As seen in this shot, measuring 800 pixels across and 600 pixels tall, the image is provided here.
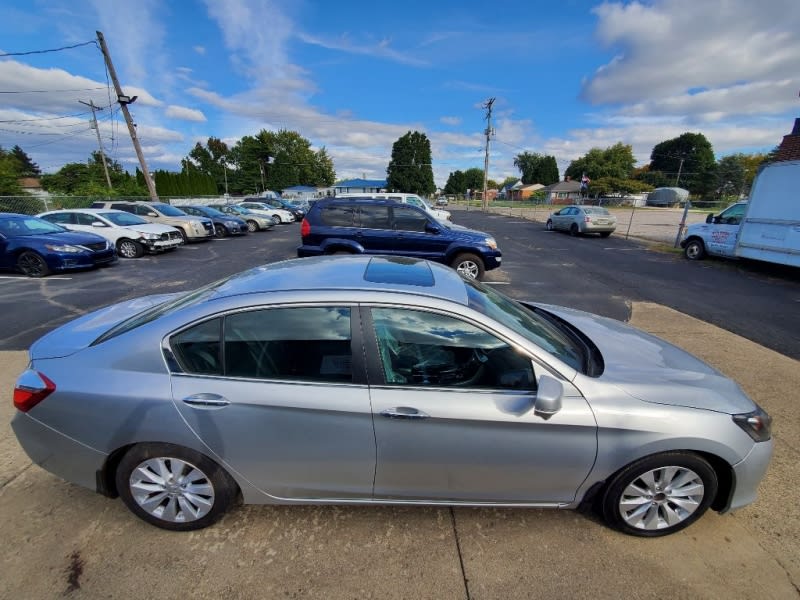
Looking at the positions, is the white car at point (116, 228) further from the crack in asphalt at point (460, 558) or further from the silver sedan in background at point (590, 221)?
the silver sedan in background at point (590, 221)

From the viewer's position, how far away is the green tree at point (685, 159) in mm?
88169

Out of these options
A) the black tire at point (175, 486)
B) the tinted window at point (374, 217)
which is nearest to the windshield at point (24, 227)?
the tinted window at point (374, 217)

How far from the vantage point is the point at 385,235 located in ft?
25.1

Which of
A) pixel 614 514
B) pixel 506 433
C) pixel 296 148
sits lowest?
pixel 614 514

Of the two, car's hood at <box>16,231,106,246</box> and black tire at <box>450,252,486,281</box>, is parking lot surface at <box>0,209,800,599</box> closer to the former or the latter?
black tire at <box>450,252,486,281</box>

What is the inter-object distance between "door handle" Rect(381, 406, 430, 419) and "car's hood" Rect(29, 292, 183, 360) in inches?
72.4

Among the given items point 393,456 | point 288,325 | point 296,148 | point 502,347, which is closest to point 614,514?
point 502,347

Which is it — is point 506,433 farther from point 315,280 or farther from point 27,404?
point 27,404

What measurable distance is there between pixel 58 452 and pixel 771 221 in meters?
13.5

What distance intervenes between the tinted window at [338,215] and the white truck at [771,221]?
10.3 meters

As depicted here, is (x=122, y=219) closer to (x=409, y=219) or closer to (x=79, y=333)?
(x=409, y=219)

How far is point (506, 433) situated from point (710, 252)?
13.4 metres

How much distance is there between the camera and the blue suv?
7629mm

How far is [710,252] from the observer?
455 inches
